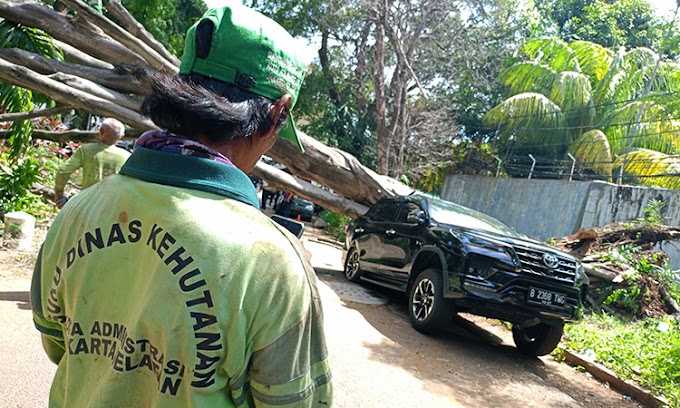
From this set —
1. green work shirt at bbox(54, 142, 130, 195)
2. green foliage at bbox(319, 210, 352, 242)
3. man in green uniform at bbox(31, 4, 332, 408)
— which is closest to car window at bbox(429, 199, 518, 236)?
green work shirt at bbox(54, 142, 130, 195)

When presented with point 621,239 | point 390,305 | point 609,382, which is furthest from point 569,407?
point 621,239

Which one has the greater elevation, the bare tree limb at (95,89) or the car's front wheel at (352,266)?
A: the bare tree limb at (95,89)

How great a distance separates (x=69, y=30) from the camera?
8.05 metres

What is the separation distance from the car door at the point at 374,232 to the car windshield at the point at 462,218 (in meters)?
0.79

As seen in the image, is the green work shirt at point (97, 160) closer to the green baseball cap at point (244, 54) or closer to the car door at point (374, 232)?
the car door at point (374, 232)

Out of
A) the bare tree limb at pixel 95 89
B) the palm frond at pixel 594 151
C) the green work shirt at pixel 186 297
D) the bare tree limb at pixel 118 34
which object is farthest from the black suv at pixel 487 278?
the palm frond at pixel 594 151

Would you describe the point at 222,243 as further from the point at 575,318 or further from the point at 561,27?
the point at 561,27

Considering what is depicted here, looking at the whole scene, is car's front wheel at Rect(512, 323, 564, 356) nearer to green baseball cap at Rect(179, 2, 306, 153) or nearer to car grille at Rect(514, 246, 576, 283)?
car grille at Rect(514, 246, 576, 283)

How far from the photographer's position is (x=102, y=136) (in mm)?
5391

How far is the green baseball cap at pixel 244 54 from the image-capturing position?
121 cm

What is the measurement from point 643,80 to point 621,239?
14.6 metres

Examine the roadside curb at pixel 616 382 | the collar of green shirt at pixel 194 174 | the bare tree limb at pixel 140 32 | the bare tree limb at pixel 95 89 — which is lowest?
the roadside curb at pixel 616 382

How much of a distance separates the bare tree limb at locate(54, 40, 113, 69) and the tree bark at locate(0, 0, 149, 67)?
5.8 inches

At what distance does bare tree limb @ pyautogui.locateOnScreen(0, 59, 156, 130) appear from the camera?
621cm
